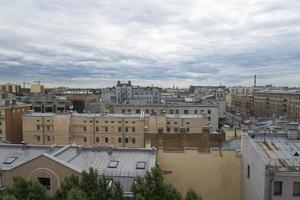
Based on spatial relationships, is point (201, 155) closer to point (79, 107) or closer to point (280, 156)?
point (280, 156)

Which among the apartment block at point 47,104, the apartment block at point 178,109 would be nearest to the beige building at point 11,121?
the apartment block at point 178,109

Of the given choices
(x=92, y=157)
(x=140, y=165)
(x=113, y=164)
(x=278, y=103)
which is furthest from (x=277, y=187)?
(x=278, y=103)

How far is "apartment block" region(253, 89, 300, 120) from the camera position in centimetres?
12788

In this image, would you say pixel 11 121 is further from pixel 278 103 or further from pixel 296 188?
pixel 278 103

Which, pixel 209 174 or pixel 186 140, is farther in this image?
pixel 186 140

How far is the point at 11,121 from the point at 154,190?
4954cm

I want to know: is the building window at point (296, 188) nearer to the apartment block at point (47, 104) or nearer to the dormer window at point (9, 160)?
the dormer window at point (9, 160)

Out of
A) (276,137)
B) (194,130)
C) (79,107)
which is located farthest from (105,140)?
(79,107)

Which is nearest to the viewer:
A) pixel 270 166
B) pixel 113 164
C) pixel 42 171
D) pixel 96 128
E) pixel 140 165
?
pixel 270 166

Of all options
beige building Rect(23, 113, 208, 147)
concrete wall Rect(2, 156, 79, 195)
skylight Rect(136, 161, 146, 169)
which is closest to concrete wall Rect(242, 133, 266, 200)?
skylight Rect(136, 161, 146, 169)

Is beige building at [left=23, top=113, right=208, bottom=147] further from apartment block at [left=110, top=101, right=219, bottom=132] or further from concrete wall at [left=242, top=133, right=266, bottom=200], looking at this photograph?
concrete wall at [left=242, top=133, right=266, bottom=200]

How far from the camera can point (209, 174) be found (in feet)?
88.4

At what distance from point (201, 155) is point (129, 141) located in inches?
1229

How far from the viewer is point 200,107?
81.5 m
